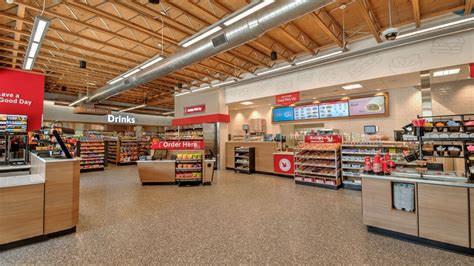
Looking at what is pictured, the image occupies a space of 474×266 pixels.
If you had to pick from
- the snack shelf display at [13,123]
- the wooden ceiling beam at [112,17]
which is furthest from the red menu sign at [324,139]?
the snack shelf display at [13,123]

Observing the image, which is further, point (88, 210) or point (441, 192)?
point (88, 210)

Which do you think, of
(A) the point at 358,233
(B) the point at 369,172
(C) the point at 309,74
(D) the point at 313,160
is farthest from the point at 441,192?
(C) the point at 309,74

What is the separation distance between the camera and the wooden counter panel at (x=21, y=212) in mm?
2988

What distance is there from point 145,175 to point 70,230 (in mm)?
3611

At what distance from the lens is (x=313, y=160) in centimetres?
708

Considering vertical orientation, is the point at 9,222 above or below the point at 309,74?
below

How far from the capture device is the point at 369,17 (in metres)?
4.69

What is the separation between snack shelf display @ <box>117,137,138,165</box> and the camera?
42.4ft

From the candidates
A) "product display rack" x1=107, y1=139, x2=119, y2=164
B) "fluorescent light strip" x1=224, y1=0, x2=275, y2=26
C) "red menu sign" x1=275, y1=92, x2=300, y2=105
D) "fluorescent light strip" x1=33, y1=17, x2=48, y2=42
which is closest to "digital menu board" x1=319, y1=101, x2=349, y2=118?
"red menu sign" x1=275, y1=92, x2=300, y2=105

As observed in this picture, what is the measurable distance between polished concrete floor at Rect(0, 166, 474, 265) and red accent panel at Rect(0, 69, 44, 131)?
5145 mm

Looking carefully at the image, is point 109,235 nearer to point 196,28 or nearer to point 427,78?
point 196,28

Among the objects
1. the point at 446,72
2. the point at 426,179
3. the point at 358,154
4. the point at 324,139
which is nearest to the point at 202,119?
the point at 324,139

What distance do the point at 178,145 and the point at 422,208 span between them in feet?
21.3

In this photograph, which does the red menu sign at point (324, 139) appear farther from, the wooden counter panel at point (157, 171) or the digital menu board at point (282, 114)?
the wooden counter panel at point (157, 171)
